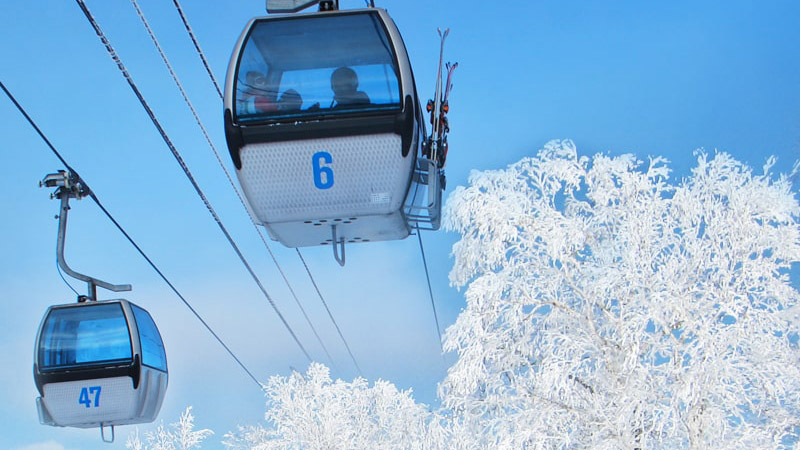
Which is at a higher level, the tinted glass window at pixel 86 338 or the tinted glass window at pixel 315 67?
the tinted glass window at pixel 315 67

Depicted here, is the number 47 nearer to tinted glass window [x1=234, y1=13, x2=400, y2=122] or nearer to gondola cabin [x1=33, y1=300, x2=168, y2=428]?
gondola cabin [x1=33, y1=300, x2=168, y2=428]

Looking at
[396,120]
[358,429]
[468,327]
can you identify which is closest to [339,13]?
[396,120]

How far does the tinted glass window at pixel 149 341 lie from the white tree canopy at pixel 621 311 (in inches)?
167

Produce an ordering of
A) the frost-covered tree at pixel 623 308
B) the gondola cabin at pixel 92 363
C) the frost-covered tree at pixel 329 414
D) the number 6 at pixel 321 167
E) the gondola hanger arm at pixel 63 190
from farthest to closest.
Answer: the frost-covered tree at pixel 329 414, the frost-covered tree at pixel 623 308, the gondola cabin at pixel 92 363, the gondola hanger arm at pixel 63 190, the number 6 at pixel 321 167

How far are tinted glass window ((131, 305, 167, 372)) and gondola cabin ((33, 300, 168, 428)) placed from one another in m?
0.02

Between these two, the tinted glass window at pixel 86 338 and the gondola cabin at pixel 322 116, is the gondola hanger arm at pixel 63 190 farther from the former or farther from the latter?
the gondola cabin at pixel 322 116

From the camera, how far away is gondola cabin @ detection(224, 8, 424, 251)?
2844 millimetres

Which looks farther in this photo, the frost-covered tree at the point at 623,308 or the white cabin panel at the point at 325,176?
the frost-covered tree at the point at 623,308

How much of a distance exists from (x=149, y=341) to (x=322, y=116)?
15.6 ft

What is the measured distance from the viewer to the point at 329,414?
21.9m

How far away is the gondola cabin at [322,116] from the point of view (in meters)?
2.84

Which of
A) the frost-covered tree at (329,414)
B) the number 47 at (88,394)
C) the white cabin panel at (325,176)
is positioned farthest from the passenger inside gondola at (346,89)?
the frost-covered tree at (329,414)

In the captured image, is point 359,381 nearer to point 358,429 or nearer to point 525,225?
point 358,429

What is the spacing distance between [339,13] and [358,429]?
2152cm
